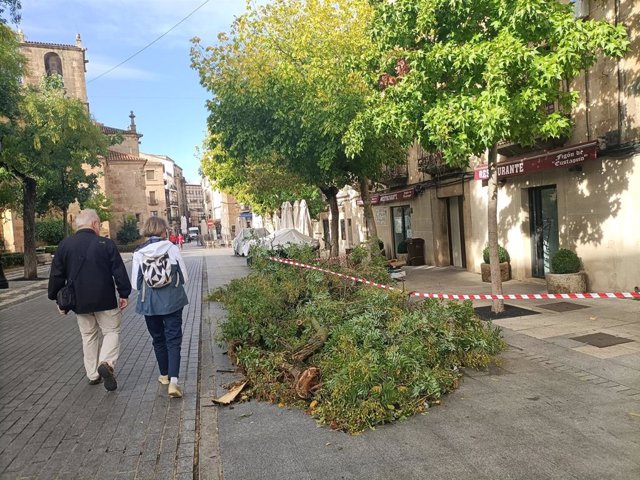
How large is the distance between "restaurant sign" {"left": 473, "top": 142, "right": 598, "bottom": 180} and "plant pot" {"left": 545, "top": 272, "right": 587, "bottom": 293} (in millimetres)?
2069

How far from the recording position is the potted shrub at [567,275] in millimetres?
9312

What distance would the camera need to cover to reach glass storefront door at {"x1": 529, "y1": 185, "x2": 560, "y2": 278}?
432 inches

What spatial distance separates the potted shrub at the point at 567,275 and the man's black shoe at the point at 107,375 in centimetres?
781

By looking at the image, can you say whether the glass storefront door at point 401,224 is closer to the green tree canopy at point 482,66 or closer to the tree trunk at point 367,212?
the tree trunk at point 367,212

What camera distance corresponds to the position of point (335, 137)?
1212cm

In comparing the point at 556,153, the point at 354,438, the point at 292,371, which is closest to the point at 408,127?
the point at 556,153

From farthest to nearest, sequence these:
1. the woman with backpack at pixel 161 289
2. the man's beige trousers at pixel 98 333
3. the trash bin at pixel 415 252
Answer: the trash bin at pixel 415 252, the man's beige trousers at pixel 98 333, the woman with backpack at pixel 161 289

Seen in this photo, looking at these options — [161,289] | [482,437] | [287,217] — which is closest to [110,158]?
[287,217]

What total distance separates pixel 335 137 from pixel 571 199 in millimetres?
5345

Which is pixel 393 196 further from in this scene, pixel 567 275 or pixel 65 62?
pixel 65 62

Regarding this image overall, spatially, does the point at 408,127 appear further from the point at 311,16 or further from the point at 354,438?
the point at 311,16

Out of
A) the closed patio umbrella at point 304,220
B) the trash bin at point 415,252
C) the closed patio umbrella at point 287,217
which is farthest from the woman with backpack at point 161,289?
the closed patio umbrella at point 287,217

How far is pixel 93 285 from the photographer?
5141 mm

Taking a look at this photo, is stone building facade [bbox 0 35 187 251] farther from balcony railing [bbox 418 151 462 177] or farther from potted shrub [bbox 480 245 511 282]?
potted shrub [bbox 480 245 511 282]
